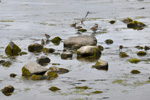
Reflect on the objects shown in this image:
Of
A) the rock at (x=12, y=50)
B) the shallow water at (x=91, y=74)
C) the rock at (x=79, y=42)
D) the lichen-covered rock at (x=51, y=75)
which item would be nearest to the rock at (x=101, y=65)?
the shallow water at (x=91, y=74)

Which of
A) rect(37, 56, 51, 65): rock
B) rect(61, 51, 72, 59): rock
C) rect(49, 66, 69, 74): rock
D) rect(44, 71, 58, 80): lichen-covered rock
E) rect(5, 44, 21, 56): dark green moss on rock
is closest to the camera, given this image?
rect(44, 71, 58, 80): lichen-covered rock

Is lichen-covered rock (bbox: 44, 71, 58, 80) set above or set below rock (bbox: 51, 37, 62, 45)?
below

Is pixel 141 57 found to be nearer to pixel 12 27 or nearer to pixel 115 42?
pixel 115 42

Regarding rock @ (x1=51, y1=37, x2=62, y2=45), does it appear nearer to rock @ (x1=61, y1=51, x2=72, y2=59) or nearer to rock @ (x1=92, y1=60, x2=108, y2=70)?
rock @ (x1=61, y1=51, x2=72, y2=59)

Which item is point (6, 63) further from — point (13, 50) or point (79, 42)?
point (79, 42)

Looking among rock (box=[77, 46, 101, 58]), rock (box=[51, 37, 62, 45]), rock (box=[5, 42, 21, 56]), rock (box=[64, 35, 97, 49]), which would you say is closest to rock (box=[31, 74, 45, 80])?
rock (box=[77, 46, 101, 58])

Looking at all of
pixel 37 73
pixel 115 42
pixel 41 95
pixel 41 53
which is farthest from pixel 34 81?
pixel 115 42

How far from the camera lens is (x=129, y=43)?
25672 mm

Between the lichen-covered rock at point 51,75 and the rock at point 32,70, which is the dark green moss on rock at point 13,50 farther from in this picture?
the lichen-covered rock at point 51,75

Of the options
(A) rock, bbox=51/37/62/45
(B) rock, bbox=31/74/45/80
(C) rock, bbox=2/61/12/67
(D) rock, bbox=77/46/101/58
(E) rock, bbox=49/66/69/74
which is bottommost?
(B) rock, bbox=31/74/45/80

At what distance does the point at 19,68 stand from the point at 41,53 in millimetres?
3935

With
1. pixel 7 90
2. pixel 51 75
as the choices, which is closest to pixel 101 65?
pixel 51 75

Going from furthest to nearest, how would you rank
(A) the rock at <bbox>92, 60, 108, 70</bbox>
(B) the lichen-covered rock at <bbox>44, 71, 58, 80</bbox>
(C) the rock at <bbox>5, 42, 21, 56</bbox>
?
(C) the rock at <bbox>5, 42, 21, 56</bbox> → (A) the rock at <bbox>92, 60, 108, 70</bbox> → (B) the lichen-covered rock at <bbox>44, 71, 58, 80</bbox>

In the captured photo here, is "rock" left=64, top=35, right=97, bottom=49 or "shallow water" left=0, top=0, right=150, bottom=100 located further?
"rock" left=64, top=35, right=97, bottom=49
